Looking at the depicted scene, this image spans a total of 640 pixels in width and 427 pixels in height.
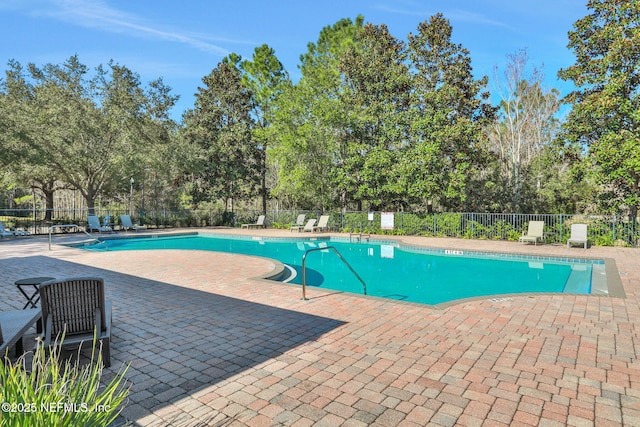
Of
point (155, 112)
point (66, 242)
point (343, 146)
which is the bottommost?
point (66, 242)

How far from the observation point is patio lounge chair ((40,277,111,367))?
313 cm

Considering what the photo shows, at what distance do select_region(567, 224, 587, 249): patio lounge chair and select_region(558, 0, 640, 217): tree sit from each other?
188 centimetres

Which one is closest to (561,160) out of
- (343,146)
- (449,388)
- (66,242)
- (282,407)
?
(343,146)

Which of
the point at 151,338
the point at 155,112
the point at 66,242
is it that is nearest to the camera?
the point at 151,338

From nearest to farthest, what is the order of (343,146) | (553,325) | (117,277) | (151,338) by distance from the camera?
1. (151,338)
2. (553,325)
3. (117,277)
4. (343,146)

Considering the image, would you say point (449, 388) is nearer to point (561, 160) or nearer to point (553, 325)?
point (553, 325)

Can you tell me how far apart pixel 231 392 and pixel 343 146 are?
60.7 feet

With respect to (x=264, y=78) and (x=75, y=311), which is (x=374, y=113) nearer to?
(x=264, y=78)

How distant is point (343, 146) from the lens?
2059cm

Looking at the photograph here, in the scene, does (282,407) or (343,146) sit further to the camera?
(343,146)

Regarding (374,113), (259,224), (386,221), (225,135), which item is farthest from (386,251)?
(225,135)

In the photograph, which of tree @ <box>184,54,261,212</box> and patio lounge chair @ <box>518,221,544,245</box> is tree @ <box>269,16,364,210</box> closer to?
tree @ <box>184,54,261,212</box>

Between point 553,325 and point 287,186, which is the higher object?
point 287,186

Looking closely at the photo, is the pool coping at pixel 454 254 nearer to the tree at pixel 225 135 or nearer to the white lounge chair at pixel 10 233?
the white lounge chair at pixel 10 233
